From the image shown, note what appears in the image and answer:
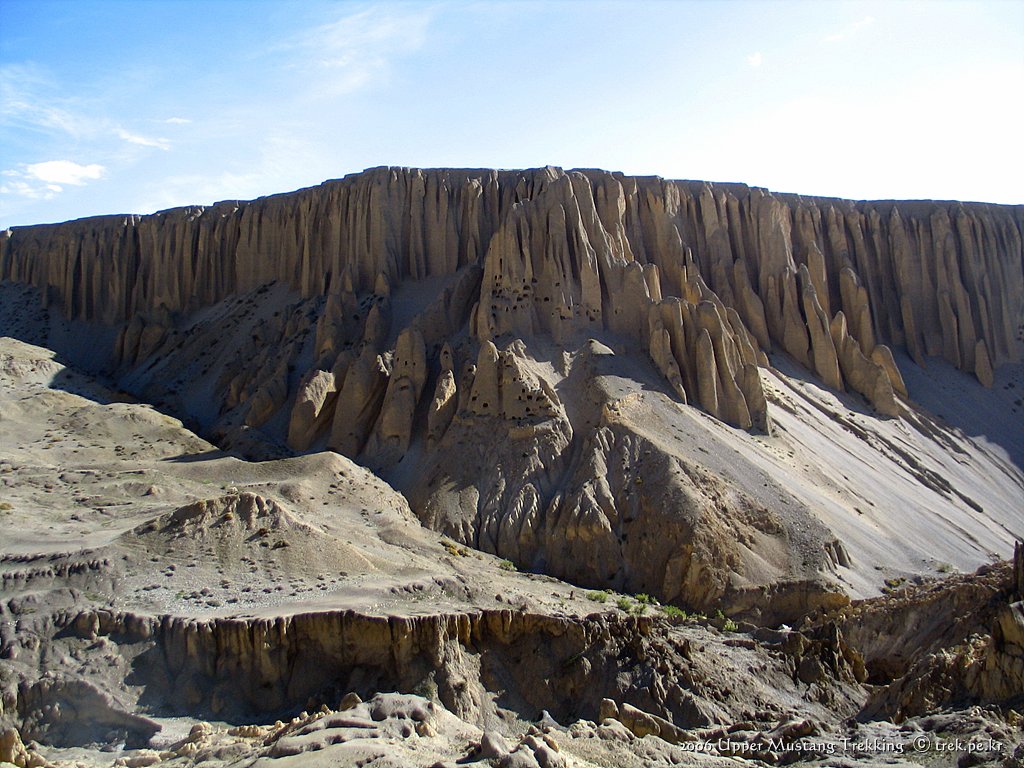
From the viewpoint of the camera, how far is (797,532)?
1570 inches

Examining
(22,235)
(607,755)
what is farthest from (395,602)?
(22,235)

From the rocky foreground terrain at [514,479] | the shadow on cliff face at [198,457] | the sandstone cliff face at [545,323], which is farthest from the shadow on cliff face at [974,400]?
the shadow on cliff face at [198,457]

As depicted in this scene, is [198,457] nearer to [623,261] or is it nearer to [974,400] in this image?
[623,261]

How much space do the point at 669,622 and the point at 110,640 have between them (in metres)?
17.3

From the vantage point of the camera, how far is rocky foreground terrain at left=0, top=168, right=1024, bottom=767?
27016mm

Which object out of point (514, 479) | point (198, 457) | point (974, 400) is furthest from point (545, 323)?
point (974, 400)

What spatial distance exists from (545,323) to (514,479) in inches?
390

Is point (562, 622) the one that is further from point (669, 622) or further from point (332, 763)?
point (332, 763)

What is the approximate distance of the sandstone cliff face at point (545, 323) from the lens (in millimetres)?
40812

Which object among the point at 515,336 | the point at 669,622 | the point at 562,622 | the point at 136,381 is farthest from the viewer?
the point at 136,381

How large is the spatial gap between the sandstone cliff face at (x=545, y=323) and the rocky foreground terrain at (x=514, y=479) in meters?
0.19

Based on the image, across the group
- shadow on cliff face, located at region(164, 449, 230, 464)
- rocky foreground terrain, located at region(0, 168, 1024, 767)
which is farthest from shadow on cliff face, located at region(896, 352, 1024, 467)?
shadow on cliff face, located at region(164, 449, 230, 464)

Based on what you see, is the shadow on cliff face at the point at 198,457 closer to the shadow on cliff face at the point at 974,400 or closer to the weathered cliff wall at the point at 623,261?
the weathered cliff wall at the point at 623,261

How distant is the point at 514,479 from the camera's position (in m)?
43.0
